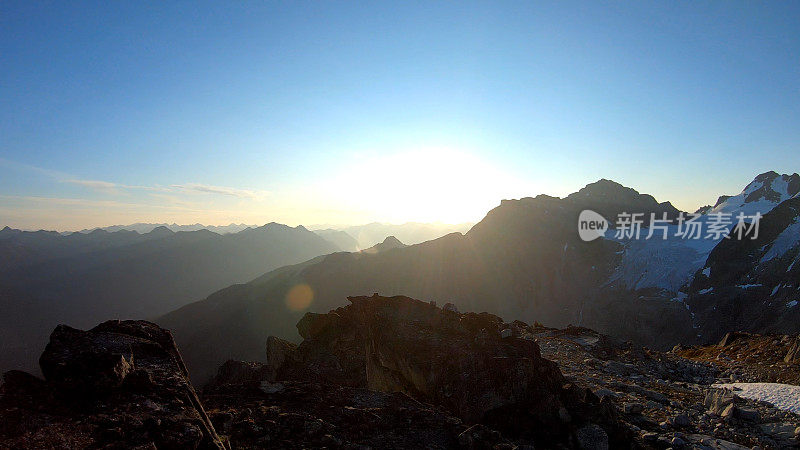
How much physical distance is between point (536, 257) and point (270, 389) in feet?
493

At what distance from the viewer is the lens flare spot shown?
12600 centimetres

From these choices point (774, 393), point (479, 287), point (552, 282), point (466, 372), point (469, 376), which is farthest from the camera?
point (552, 282)

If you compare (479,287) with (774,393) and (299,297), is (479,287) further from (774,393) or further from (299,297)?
(774,393)

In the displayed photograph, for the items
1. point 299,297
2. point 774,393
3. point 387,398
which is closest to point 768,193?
point 299,297

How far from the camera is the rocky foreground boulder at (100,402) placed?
5383 mm

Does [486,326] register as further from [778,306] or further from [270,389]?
[778,306]

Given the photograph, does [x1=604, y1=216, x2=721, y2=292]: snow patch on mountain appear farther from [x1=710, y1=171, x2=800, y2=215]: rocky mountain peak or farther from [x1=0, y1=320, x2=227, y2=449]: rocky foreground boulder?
[x1=0, y1=320, x2=227, y2=449]: rocky foreground boulder

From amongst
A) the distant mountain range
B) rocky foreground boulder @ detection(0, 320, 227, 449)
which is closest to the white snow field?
rocky foreground boulder @ detection(0, 320, 227, 449)

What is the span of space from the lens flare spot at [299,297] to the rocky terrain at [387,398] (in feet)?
357

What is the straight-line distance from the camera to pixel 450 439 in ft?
31.9

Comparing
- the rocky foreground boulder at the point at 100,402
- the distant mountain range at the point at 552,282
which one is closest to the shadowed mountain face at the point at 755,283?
the distant mountain range at the point at 552,282

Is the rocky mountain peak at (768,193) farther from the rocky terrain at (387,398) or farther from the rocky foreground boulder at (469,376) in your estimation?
the rocky foreground boulder at (469,376)

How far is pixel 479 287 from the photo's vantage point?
137000mm

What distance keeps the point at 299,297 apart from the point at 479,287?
2636 inches
